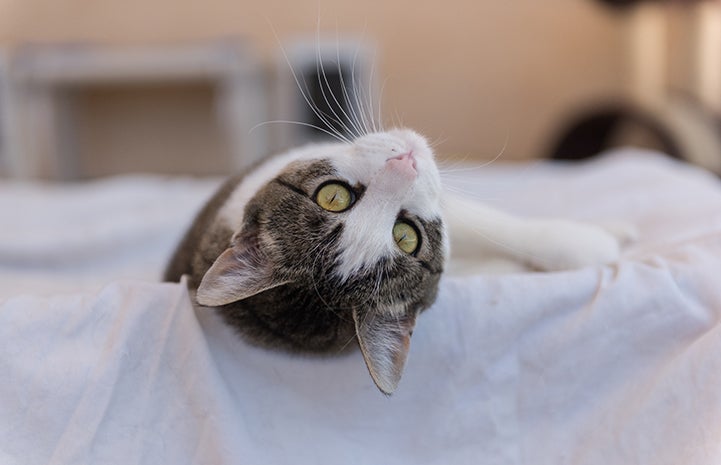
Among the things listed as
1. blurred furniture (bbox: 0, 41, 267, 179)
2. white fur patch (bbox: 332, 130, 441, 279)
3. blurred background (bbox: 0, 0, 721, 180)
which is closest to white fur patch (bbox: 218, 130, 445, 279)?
white fur patch (bbox: 332, 130, 441, 279)

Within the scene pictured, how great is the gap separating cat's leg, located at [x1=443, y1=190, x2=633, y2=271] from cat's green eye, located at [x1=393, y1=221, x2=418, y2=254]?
12 centimetres

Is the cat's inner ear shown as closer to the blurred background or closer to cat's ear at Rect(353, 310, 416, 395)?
cat's ear at Rect(353, 310, 416, 395)

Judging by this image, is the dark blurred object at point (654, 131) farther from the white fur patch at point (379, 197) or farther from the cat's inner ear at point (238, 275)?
the cat's inner ear at point (238, 275)

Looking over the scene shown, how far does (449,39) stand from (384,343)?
3.43 metres

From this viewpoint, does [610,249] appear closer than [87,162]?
Yes

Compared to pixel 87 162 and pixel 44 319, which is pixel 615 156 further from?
pixel 87 162

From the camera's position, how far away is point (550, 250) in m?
0.96

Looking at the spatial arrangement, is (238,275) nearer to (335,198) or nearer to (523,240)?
(335,198)

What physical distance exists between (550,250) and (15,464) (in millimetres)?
772

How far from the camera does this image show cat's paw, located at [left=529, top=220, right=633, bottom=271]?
36.8 inches

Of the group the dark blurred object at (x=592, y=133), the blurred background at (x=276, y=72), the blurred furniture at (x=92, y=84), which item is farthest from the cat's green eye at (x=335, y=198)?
the blurred furniture at (x=92, y=84)

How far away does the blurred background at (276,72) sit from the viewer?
11.3 ft

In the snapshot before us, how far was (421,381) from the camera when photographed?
30.8 inches

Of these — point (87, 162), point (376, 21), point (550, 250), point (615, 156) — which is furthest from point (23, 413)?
point (87, 162)
